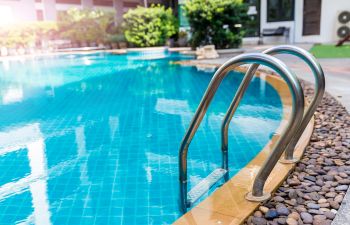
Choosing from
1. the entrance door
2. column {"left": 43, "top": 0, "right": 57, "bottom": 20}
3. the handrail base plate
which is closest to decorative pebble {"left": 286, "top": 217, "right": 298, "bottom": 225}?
the handrail base plate

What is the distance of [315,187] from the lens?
242 cm

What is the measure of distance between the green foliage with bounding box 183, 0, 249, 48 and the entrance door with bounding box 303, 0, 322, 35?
17.4ft

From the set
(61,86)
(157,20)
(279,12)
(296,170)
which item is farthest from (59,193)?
(279,12)

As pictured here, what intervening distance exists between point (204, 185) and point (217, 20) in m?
12.0

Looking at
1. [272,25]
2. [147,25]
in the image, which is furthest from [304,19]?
[147,25]

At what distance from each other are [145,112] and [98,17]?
1767 centimetres

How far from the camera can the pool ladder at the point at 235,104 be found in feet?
6.44

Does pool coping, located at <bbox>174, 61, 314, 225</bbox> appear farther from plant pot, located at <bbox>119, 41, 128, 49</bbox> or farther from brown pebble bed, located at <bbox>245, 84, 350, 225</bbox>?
plant pot, located at <bbox>119, 41, 128, 49</bbox>

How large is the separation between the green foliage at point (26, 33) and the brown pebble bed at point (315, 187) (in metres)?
19.4

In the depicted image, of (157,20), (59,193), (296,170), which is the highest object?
(157,20)

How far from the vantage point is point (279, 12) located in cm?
1867

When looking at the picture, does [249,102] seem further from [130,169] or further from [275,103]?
[130,169]

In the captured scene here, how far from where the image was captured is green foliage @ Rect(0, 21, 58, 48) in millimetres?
18922

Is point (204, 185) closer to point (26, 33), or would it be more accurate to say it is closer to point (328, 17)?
point (328, 17)
